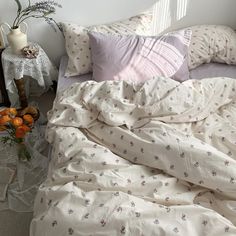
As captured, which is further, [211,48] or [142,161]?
[211,48]

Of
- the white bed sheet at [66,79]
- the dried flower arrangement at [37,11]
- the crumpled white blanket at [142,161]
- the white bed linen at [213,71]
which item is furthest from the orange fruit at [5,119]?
the white bed linen at [213,71]

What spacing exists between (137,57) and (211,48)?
0.53m

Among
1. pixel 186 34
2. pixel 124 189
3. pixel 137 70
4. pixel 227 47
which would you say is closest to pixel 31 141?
pixel 137 70

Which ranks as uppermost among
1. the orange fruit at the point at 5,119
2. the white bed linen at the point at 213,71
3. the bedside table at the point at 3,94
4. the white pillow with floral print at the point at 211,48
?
the white pillow with floral print at the point at 211,48

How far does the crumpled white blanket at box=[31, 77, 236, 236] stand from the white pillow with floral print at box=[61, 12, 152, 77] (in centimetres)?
43

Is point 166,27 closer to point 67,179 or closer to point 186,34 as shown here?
point 186,34

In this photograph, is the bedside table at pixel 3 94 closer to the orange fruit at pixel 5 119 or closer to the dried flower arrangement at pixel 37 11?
the dried flower arrangement at pixel 37 11

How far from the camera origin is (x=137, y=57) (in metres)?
1.85

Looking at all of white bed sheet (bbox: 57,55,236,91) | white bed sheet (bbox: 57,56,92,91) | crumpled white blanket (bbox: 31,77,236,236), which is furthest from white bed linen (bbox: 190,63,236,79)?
white bed sheet (bbox: 57,56,92,91)

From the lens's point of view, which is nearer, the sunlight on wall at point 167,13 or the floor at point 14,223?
the floor at point 14,223

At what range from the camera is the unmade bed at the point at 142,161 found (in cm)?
101

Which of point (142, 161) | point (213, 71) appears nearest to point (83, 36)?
point (213, 71)

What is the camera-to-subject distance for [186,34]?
197 centimetres

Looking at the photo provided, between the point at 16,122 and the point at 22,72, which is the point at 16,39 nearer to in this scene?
the point at 22,72
